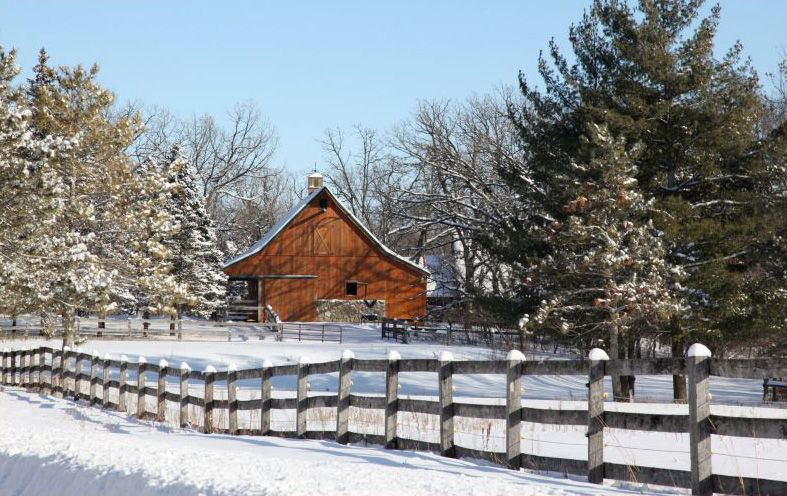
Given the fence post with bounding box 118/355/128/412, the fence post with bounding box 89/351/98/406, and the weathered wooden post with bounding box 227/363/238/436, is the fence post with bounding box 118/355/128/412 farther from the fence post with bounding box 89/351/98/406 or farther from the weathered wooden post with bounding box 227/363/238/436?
the weathered wooden post with bounding box 227/363/238/436

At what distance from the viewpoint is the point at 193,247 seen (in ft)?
163

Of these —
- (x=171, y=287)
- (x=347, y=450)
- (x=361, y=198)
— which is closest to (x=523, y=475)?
(x=347, y=450)

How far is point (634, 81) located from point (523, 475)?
1876cm

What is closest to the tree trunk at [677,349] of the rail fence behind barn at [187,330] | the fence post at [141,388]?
the fence post at [141,388]

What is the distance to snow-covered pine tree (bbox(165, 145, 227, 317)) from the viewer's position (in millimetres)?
49000

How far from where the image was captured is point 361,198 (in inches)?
3000

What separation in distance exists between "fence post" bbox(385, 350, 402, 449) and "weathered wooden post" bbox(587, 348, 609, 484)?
118 inches

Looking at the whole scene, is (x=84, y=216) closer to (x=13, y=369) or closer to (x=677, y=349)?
(x=13, y=369)

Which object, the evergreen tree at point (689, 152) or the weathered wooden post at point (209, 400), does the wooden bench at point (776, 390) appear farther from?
the weathered wooden post at point (209, 400)

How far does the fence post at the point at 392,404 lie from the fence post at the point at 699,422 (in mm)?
4124

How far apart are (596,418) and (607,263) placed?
15.3m

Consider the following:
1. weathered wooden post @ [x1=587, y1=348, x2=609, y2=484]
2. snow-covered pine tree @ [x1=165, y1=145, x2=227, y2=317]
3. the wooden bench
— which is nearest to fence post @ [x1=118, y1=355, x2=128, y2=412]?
weathered wooden post @ [x1=587, y1=348, x2=609, y2=484]

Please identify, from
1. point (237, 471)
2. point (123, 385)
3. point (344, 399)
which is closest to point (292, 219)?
point (123, 385)

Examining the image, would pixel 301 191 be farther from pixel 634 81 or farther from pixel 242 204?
pixel 634 81
